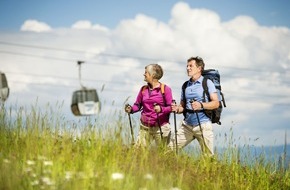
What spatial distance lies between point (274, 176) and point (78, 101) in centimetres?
421

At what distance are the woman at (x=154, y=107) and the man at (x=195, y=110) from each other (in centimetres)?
23

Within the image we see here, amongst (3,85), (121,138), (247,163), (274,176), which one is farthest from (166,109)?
(3,85)

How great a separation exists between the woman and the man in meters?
0.23

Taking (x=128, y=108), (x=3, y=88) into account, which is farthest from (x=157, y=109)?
(x=3, y=88)

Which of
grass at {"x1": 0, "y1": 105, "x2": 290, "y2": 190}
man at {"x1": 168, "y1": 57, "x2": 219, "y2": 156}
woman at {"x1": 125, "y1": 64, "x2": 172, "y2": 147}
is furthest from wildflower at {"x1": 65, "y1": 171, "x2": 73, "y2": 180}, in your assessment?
man at {"x1": 168, "y1": 57, "x2": 219, "y2": 156}

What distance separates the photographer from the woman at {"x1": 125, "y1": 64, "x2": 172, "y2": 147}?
27.9 feet

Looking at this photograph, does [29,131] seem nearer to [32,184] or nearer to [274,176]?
[32,184]

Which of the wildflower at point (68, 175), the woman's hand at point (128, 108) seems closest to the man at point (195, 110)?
the woman's hand at point (128, 108)

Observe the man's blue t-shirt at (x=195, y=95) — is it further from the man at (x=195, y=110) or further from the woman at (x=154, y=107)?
the woman at (x=154, y=107)

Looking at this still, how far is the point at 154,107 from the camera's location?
8438 millimetres

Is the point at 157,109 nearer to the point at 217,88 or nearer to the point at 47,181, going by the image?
the point at 217,88

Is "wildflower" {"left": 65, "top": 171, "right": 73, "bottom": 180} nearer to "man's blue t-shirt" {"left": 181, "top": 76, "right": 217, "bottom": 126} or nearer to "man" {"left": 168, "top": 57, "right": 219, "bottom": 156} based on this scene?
"man" {"left": 168, "top": 57, "right": 219, "bottom": 156}

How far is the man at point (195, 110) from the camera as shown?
8305mm

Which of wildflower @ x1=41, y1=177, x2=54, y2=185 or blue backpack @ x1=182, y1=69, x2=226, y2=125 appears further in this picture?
blue backpack @ x1=182, y1=69, x2=226, y2=125
